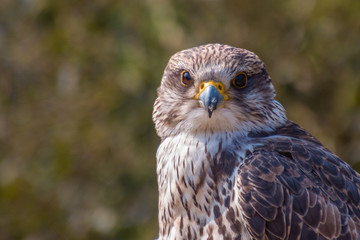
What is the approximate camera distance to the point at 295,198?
366 centimetres

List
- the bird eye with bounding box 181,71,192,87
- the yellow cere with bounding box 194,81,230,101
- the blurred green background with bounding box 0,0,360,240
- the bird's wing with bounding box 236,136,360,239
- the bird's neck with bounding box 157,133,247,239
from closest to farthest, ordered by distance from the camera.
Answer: the bird's wing with bounding box 236,136,360,239 → the bird's neck with bounding box 157,133,247,239 → the yellow cere with bounding box 194,81,230,101 → the bird eye with bounding box 181,71,192,87 → the blurred green background with bounding box 0,0,360,240

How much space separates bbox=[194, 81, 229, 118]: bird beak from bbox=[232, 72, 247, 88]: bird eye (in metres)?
0.09

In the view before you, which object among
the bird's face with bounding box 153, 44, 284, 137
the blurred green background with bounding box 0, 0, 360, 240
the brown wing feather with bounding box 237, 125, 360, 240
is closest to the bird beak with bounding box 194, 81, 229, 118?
the bird's face with bounding box 153, 44, 284, 137

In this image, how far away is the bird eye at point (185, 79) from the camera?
410 centimetres

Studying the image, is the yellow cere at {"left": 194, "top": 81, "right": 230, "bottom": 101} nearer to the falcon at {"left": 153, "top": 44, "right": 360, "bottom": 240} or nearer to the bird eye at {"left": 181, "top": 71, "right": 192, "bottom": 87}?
the falcon at {"left": 153, "top": 44, "right": 360, "bottom": 240}

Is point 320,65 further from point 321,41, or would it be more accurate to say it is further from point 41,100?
point 41,100

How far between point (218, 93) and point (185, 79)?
31 centimetres

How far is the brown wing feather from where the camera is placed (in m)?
3.61

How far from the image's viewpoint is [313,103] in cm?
709

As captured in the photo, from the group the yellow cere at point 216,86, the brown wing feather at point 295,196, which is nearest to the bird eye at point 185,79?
the yellow cere at point 216,86

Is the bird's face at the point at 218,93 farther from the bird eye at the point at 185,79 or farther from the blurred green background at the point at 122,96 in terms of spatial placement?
the blurred green background at the point at 122,96

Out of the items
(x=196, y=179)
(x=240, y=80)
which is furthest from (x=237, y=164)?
(x=240, y=80)

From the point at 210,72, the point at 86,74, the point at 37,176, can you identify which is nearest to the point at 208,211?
the point at 210,72

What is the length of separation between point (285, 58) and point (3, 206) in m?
3.23
